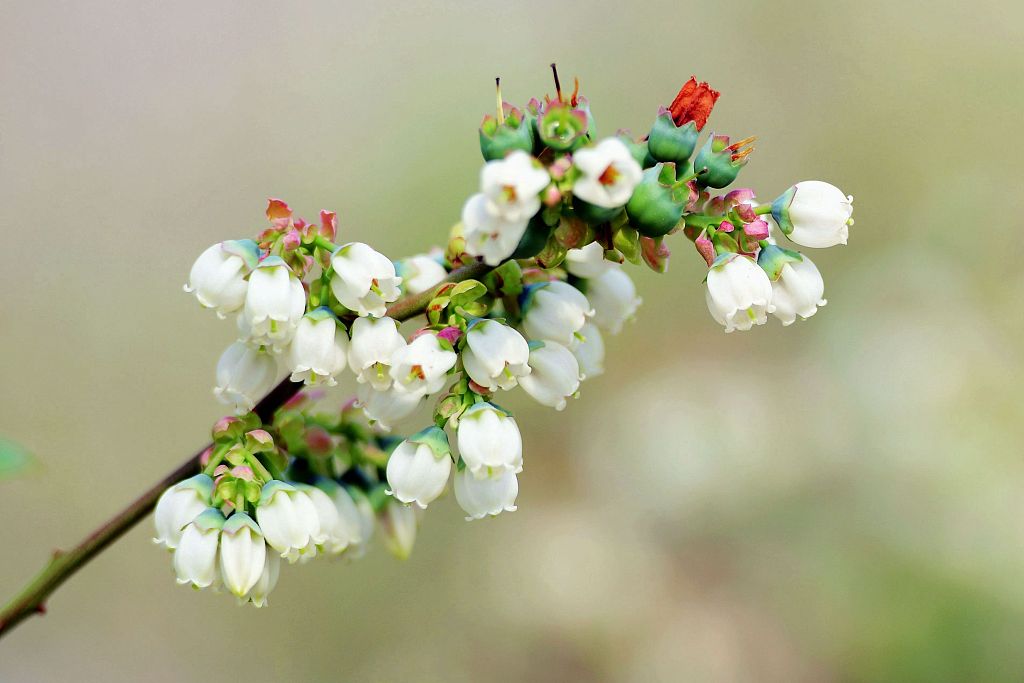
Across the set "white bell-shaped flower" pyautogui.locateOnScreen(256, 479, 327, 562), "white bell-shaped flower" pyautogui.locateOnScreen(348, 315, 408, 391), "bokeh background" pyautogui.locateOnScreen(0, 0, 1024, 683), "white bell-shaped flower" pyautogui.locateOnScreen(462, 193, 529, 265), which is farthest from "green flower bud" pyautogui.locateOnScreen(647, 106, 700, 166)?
"bokeh background" pyautogui.locateOnScreen(0, 0, 1024, 683)

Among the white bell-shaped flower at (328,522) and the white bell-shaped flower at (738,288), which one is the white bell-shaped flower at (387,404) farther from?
the white bell-shaped flower at (738,288)

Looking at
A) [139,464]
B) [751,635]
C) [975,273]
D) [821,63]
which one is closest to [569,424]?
[751,635]

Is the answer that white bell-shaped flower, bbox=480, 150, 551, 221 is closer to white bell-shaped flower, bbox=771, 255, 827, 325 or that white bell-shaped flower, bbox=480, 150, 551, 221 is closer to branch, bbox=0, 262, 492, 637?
branch, bbox=0, 262, 492, 637

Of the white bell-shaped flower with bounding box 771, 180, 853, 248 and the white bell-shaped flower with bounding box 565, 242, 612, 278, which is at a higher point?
the white bell-shaped flower with bounding box 771, 180, 853, 248

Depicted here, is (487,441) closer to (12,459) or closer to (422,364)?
(422,364)

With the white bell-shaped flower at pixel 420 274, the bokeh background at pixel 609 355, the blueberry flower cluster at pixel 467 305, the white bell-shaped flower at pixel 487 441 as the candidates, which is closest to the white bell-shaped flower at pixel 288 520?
the blueberry flower cluster at pixel 467 305
